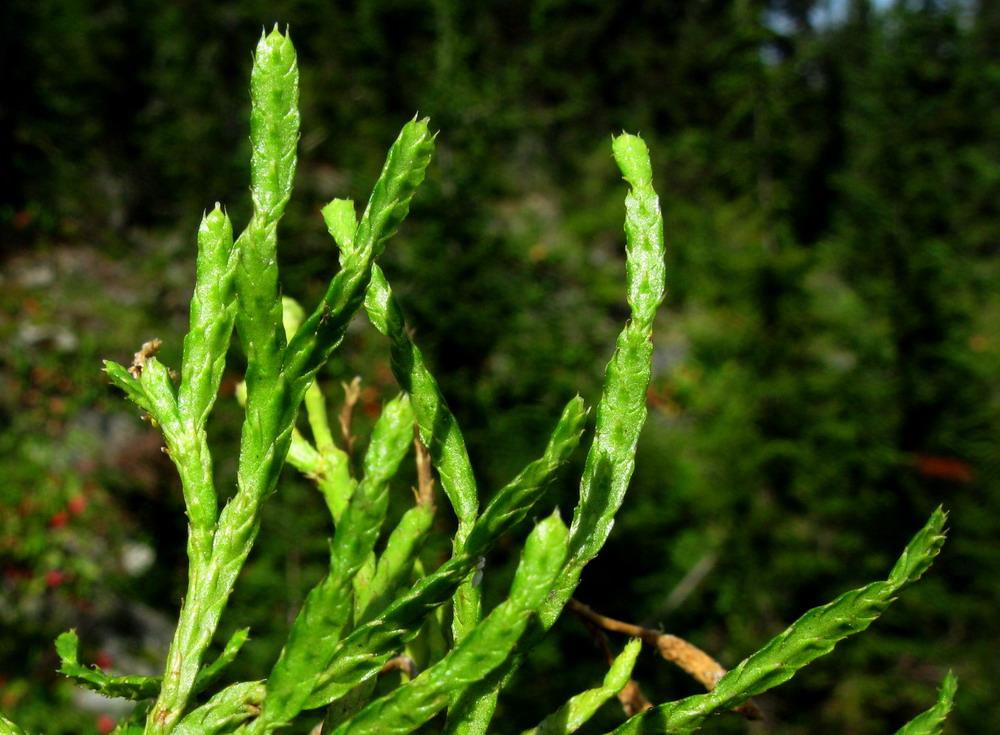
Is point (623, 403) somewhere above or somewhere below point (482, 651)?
above

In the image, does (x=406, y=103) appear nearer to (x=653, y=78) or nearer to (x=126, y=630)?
(x=126, y=630)

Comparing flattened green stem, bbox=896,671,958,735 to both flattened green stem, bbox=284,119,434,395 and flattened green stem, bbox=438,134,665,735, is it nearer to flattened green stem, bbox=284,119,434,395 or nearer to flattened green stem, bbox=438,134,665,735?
flattened green stem, bbox=438,134,665,735

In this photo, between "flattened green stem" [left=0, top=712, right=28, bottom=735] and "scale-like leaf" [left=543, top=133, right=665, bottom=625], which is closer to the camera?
"flattened green stem" [left=0, top=712, right=28, bottom=735]

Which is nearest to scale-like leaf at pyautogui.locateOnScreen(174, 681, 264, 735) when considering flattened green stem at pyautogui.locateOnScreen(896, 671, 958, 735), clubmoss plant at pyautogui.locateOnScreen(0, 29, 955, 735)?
clubmoss plant at pyautogui.locateOnScreen(0, 29, 955, 735)

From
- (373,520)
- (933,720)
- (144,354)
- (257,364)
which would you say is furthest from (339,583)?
(933,720)

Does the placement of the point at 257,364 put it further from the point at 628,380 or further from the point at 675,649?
the point at 675,649

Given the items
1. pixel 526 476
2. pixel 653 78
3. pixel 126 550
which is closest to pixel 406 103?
pixel 126 550

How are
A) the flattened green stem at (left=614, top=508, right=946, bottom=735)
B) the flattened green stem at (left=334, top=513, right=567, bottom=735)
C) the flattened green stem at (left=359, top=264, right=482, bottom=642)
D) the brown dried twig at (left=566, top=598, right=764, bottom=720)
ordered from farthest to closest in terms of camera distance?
1. the brown dried twig at (left=566, top=598, right=764, bottom=720)
2. the flattened green stem at (left=359, top=264, right=482, bottom=642)
3. the flattened green stem at (left=614, top=508, right=946, bottom=735)
4. the flattened green stem at (left=334, top=513, right=567, bottom=735)
